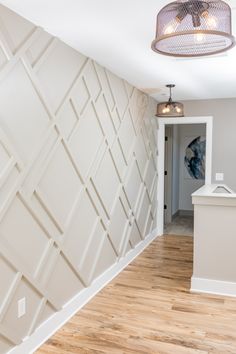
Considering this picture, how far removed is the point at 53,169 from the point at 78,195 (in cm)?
46

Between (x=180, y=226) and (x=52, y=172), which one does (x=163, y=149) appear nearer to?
(x=180, y=226)

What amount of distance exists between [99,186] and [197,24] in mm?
2175

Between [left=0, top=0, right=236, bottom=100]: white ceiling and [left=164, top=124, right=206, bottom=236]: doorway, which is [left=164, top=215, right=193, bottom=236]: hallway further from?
[left=0, top=0, right=236, bottom=100]: white ceiling

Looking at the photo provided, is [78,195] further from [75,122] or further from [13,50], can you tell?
[13,50]

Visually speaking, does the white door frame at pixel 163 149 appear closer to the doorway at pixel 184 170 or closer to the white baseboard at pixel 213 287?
the doorway at pixel 184 170

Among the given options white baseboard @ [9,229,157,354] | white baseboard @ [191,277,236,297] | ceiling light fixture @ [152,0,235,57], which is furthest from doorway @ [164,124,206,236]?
ceiling light fixture @ [152,0,235,57]

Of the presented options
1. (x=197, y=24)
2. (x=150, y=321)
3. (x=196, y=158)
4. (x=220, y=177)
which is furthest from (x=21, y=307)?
(x=196, y=158)

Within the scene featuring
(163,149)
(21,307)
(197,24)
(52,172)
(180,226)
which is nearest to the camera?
(197,24)

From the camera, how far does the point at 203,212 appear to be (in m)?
3.41

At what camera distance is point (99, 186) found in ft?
10.9

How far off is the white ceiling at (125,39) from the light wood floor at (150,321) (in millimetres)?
2282

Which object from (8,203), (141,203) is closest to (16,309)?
(8,203)

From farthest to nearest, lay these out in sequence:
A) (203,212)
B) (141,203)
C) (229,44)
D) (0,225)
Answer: (141,203)
(203,212)
(0,225)
(229,44)

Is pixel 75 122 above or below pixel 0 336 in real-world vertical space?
above
